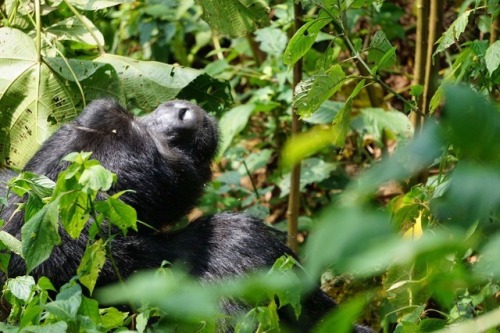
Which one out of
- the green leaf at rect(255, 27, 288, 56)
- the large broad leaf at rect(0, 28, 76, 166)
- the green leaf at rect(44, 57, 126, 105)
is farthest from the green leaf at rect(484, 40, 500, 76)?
the green leaf at rect(255, 27, 288, 56)

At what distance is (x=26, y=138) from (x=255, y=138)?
2.39m

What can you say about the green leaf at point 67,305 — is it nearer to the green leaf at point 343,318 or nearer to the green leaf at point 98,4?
the green leaf at point 343,318

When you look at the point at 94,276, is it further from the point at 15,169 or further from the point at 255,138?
the point at 255,138

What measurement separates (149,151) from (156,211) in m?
0.22

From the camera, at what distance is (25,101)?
160 inches

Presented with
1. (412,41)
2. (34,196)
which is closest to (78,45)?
(34,196)

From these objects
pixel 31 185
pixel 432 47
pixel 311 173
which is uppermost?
pixel 31 185

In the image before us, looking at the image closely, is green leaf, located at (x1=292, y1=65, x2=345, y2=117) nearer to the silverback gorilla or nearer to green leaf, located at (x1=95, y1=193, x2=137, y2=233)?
the silverback gorilla

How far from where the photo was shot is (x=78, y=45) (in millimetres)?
4559

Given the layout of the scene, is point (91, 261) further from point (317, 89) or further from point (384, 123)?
point (384, 123)

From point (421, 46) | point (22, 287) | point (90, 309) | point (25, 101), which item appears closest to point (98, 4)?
point (25, 101)

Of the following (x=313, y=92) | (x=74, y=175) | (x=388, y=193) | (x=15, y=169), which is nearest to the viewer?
(x=74, y=175)

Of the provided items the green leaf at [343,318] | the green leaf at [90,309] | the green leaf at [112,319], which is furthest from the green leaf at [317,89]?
the green leaf at [343,318]

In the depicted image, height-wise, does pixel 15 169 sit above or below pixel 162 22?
above
